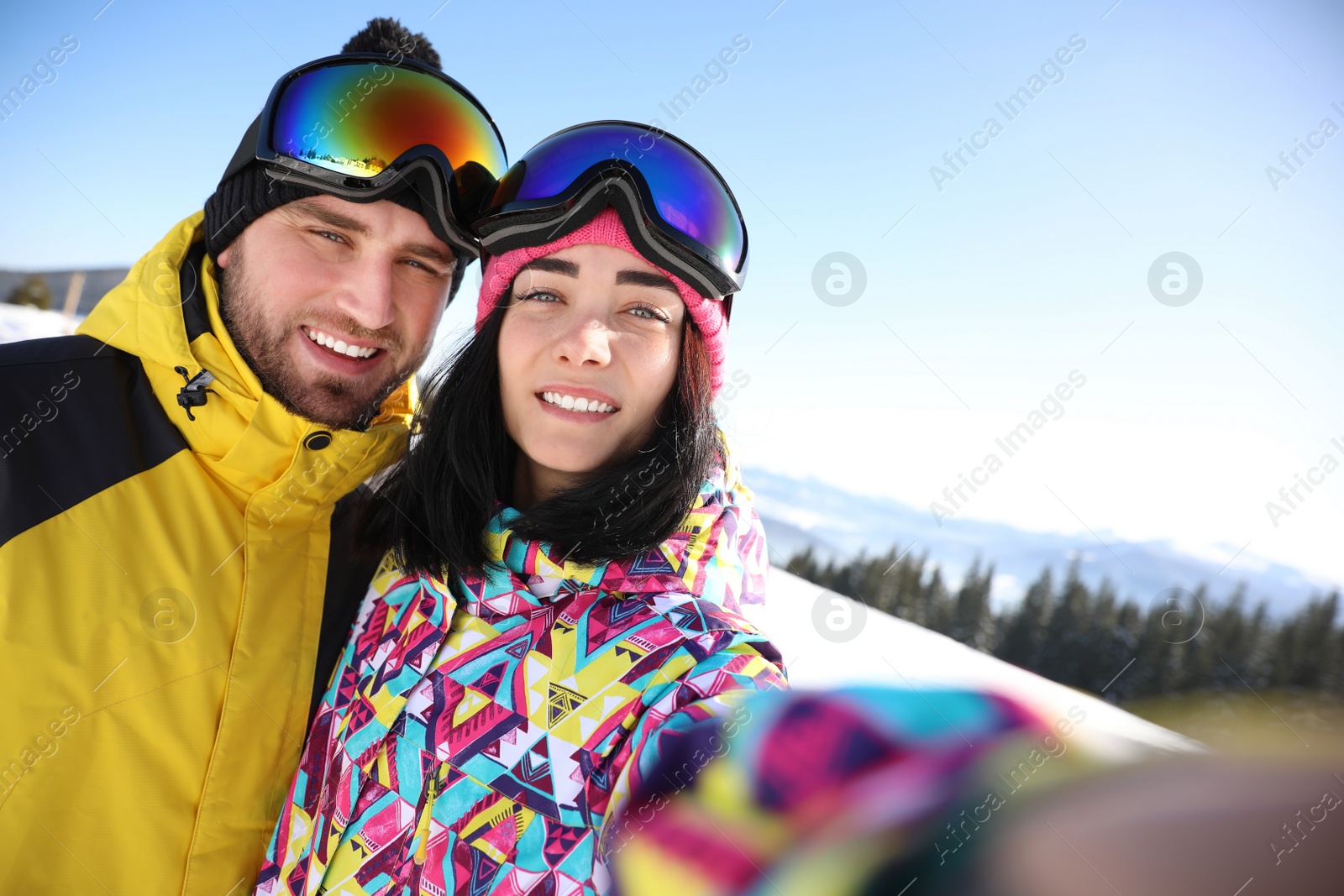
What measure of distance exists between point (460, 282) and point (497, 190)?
54 centimetres

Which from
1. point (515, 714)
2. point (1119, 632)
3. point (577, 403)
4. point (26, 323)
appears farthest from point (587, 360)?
point (1119, 632)

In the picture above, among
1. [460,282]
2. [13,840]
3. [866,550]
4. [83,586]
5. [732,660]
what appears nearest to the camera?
[732,660]

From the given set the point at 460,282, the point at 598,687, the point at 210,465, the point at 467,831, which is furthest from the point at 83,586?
the point at 460,282

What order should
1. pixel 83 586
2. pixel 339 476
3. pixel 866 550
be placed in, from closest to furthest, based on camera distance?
pixel 83 586, pixel 339 476, pixel 866 550

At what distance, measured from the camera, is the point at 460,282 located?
2.71 m

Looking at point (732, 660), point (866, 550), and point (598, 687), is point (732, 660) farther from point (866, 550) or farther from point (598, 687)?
point (866, 550)

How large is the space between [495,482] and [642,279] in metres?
0.74

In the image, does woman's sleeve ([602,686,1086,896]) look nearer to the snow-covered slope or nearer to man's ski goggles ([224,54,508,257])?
the snow-covered slope

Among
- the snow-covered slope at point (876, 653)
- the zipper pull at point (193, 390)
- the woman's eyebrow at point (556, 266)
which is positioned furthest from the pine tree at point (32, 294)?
the woman's eyebrow at point (556, 266)

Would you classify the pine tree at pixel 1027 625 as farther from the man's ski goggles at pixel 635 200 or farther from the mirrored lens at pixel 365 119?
the mirrored lens at pixel 365 119

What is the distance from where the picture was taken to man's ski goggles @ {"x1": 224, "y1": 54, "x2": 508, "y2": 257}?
232 centimetres

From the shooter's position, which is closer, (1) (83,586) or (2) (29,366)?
(1) (83,586)

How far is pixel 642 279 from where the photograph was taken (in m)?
1.97
